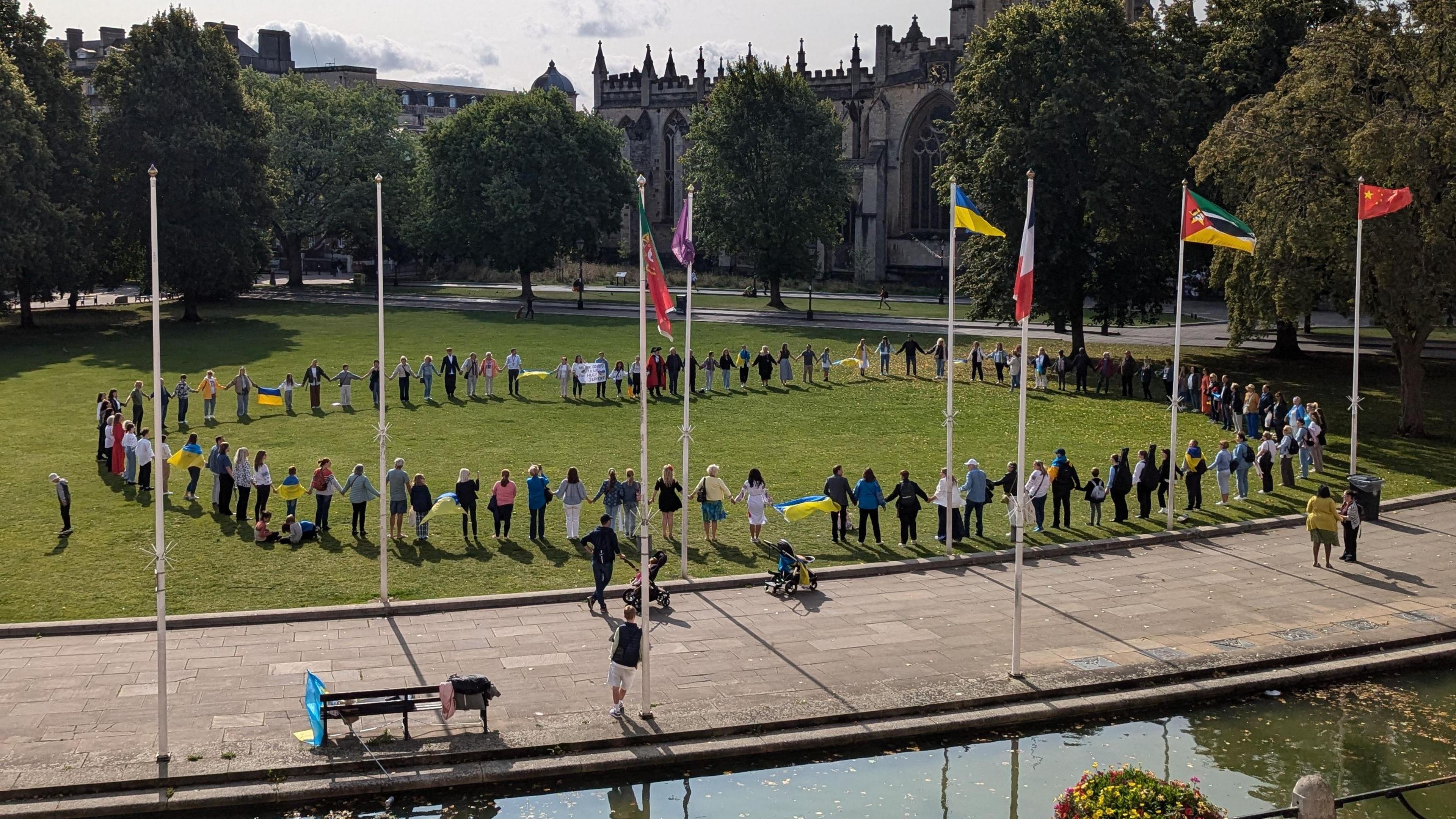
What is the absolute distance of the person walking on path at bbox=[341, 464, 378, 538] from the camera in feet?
77.2

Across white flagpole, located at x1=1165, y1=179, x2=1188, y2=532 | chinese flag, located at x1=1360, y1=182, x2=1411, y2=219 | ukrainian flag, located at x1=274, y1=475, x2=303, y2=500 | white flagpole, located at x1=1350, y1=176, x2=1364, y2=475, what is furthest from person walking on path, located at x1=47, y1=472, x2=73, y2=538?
chinese flag, located at x1=1360, y1=182, x2=1411, y2=219

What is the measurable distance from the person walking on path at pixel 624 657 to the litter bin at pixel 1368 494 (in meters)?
16.6

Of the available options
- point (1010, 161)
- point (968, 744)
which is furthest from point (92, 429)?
point (1010, 161)

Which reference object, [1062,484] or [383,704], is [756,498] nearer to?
[1062,484]

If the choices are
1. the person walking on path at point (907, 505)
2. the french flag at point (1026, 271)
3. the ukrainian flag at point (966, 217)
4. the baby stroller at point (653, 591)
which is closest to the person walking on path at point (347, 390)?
the person walking on path at point (907, 505)

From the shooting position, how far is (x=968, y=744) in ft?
51.8

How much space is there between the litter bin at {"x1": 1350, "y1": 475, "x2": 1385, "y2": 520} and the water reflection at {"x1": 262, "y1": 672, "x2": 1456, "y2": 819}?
9.35 meters

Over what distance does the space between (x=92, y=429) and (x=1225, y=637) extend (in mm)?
28339

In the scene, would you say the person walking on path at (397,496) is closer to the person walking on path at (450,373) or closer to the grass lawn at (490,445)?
the grass lawn at (490,445)

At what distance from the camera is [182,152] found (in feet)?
195

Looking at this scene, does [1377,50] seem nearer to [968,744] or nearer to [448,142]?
[968,744]

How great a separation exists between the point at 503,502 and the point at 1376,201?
19.5m

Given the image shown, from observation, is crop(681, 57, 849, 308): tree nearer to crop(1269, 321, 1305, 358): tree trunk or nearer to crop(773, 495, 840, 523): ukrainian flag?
crop(1269, 321, 1305, 358): tree trunk

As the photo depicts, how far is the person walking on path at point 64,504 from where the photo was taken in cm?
2294
